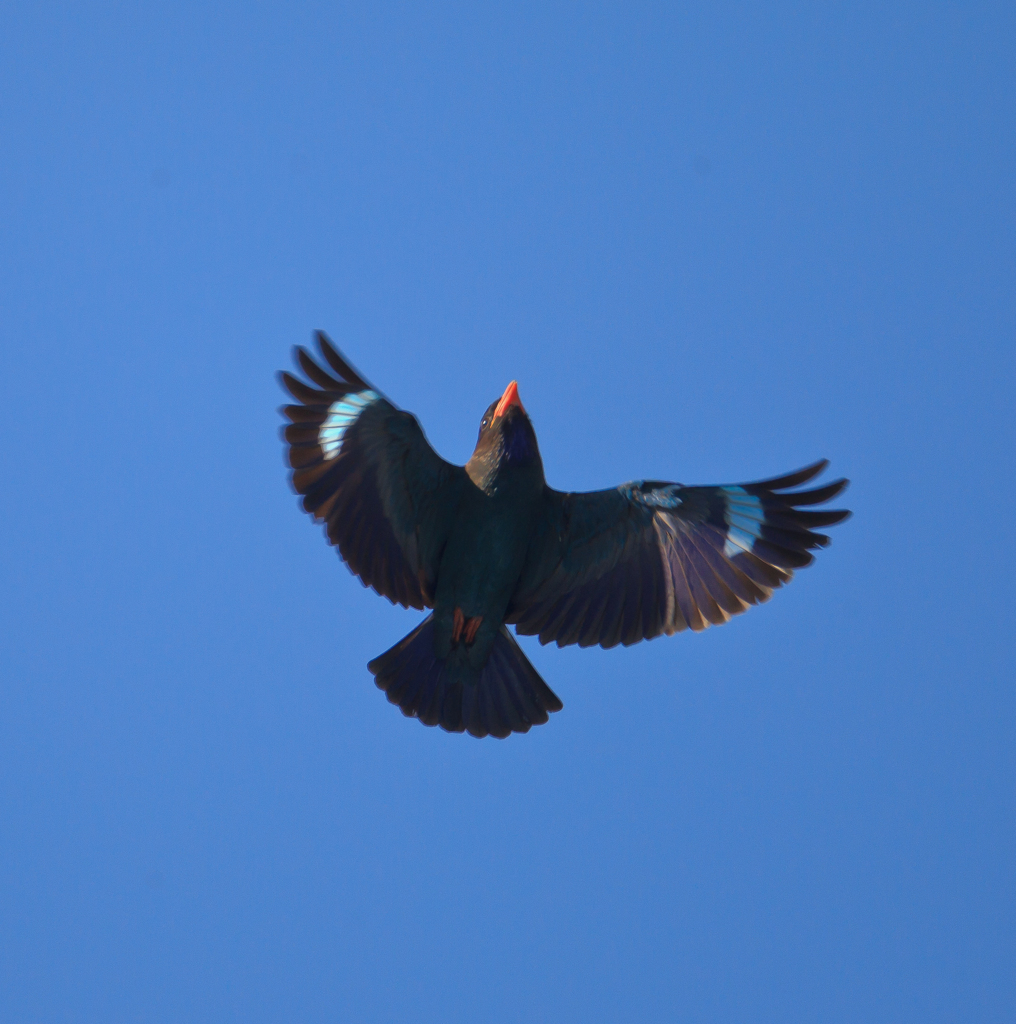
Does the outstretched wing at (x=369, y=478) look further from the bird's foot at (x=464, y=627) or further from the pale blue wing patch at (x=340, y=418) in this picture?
the bird's foot at (x=464, y=627)

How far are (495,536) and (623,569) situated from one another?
3.04ft

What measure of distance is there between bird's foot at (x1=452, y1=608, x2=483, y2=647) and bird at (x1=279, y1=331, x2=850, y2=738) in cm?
1

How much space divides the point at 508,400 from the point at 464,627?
135cm

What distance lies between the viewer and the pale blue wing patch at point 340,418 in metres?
6.29

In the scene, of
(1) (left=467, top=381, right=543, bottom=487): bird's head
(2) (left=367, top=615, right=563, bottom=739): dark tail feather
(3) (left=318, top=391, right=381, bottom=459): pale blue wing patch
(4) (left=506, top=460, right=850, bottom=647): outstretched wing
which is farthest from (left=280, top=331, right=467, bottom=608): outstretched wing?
(4) (left=506, top=460, right=850, bottom=647): outstretched wing

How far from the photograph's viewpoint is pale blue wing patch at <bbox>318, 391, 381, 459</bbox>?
6285mm

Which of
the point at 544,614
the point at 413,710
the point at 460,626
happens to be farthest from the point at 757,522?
the point at 413,710

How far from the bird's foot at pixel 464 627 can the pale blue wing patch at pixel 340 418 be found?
1194 millimetres

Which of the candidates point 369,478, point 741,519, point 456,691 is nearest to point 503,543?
point 369,478

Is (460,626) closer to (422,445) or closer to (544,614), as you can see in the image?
(544,614)

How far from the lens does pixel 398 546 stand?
666 centimetres

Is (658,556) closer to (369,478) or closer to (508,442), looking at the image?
(508,442)

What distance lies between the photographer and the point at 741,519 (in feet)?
22.4

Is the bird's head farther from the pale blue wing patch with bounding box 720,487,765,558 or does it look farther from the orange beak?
the pale blue wing patch with bounding box 720,487,765,558
